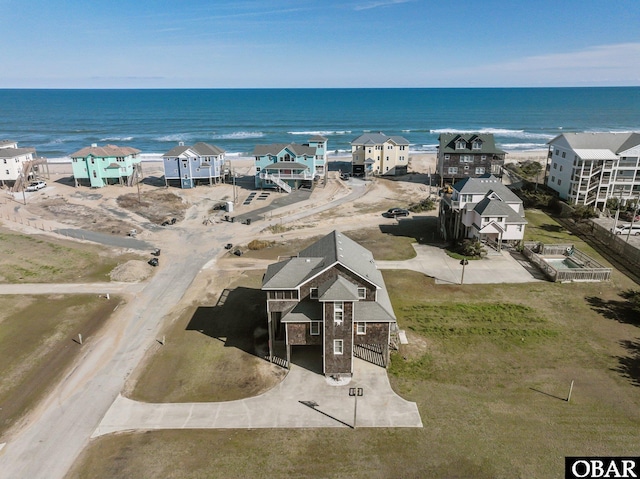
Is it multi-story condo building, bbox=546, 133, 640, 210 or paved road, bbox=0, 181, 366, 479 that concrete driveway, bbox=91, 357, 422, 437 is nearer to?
paved road, bbox=0, 181, 366, 479

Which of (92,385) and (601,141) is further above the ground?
(601,141)

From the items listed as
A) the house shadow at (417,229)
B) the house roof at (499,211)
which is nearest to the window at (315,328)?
the house roof at (499,211)

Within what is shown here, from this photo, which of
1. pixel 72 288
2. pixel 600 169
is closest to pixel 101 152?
pixel 72 288

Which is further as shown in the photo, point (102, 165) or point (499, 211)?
point (102, 165)

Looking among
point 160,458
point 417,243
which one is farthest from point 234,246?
point 160,458

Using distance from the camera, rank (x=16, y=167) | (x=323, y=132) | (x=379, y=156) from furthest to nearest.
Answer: (x=323, y=132) → (x=379, y=156) → (x=16, y=167)

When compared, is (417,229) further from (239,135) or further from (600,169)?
(239,135)

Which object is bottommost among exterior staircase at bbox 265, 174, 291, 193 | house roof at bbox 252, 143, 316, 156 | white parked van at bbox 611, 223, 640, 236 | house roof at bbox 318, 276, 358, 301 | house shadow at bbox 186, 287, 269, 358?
house shadow at bbox 186, 287, 269, 358

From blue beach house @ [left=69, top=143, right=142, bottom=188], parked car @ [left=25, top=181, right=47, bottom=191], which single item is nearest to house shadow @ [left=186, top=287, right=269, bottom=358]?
blue beach house @ [left=69, top=143, right=142, bottom=188]

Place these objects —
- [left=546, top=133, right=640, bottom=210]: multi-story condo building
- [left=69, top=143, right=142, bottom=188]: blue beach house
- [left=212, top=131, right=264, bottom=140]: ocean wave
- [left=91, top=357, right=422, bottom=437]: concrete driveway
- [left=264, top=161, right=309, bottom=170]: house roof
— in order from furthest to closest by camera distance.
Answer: [left=212, top=131, right=264, bottom=140]: ocean wave → [left=69, top=143, right=142, bottom=188]: blue beach house → [left=264, top=161, right=309, bottom=170]: house roof → [left=546, top=133, right=640, bottom=210]: multi-story condo building → [left=91, top=357, right=422, bottom=437]: concrete driveway
